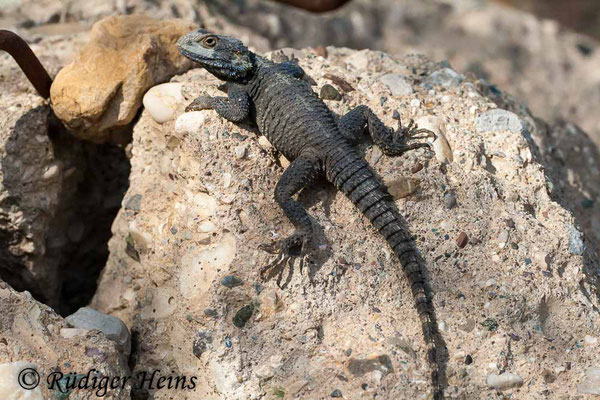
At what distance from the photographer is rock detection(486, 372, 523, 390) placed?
2859mm

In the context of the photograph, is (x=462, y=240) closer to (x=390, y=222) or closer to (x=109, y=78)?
(x=390, y=222)

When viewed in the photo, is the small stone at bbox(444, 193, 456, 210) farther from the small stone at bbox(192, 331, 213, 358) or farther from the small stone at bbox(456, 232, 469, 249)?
the small stone at bbox(192, 331, 213, 358)

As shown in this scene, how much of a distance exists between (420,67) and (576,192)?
1.50 m


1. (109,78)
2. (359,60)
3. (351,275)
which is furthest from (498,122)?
(109,78)

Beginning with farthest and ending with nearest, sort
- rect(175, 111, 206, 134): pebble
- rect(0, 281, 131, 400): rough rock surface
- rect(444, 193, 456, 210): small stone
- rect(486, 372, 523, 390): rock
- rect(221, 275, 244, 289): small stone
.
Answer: rect(175, 111, 206, 134): pebble, rect(444, 193, 456, 210): small stone, rect(221, 275, 244, 289): small stone, rect(486, 372, 523, 390): rock, rect(0, 281, 131, 400): rough rock surface

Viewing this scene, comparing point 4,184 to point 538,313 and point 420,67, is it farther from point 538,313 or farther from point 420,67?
point 538,313

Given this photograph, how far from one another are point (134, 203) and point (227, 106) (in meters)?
0.79

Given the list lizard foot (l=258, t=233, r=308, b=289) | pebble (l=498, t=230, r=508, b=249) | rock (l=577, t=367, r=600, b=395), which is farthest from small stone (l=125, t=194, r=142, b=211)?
rock (l=577, t=367, r=600, b=395)

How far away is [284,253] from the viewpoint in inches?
121

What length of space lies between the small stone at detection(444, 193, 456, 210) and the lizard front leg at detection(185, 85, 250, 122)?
1232 mm

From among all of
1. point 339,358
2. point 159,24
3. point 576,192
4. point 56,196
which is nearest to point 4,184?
point 56,196

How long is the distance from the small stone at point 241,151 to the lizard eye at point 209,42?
78 centimetres

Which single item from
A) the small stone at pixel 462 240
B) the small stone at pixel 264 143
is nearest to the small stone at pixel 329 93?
the small stone at pixel 264 143

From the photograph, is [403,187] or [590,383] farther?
[403,187]
